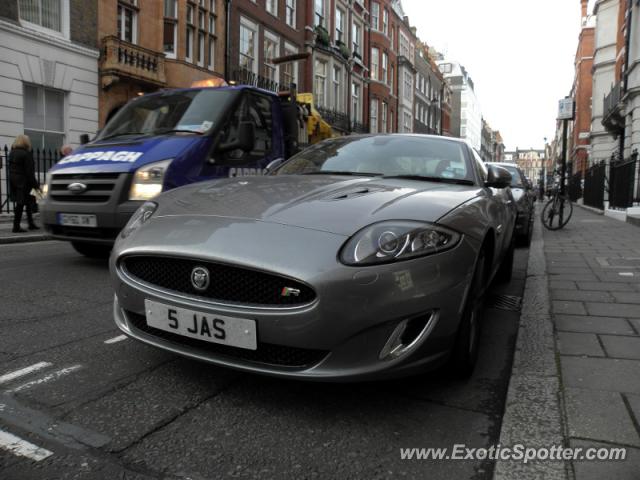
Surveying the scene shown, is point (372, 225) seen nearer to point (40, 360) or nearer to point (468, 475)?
point (468, 475)

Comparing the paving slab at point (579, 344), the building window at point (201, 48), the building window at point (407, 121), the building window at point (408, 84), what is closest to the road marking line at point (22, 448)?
the paving slab at point (579, 344)

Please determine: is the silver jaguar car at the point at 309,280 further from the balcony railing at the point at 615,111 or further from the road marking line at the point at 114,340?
the balcony railing at the point at 615,111

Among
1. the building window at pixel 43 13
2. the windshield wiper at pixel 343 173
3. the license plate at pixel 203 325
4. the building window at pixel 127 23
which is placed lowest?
the license plate at pixel 203 325

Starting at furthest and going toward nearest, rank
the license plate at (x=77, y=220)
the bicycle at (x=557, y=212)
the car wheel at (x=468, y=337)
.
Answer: the bicycle at (x=557, y=212)
the license plate at (x=77, y=220)
the car wheel at (x=468, y=337)

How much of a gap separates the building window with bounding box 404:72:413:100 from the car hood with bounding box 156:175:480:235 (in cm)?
4369

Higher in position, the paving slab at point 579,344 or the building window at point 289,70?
the building window at point 289,70

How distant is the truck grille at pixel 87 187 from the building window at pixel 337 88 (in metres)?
26.8

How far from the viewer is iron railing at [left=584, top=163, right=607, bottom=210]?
18413 mm

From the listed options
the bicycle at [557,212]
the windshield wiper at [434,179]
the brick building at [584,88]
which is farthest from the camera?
the brick building at [584,88]

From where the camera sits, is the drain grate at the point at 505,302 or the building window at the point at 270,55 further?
the building window at the point at 270,55

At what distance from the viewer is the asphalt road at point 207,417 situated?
1932mm

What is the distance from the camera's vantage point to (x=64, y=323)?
3.63m

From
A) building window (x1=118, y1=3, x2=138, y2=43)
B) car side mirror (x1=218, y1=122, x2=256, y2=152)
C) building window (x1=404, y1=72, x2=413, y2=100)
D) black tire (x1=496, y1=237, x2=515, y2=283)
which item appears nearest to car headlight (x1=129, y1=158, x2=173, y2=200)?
car side mirror (x1=218, y1=122, x2=256, y2=152)

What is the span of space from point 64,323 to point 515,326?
322 cm
